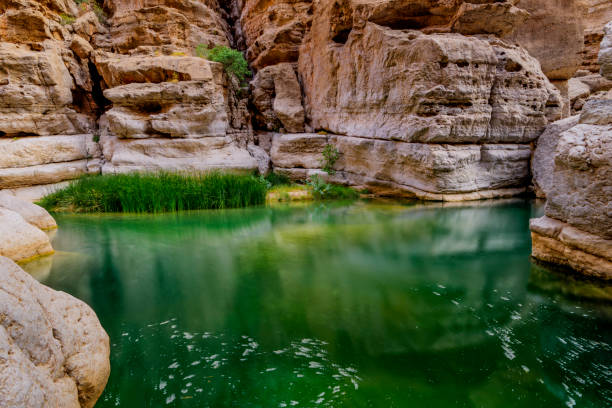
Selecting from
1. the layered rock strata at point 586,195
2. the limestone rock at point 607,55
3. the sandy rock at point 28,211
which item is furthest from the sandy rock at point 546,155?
the sandy rock at point 28,211

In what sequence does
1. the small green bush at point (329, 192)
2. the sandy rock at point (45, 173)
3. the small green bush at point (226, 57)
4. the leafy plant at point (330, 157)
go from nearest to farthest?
the sandy rock at point (45, 173), the small green bush at point (329, 192), the leafy plant at point (330, 157), the small green bush at point (226, 57)

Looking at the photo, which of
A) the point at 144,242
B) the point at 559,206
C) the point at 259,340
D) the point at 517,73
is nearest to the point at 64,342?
the point at 259,340

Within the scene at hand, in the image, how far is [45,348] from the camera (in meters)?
1.66

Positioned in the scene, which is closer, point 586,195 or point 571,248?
point 586,195

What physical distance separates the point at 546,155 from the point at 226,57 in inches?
383

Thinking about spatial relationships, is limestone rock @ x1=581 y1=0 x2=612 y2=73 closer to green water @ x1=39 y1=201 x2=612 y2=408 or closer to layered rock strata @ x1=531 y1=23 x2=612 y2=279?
green water @ x1=39 y1=201 x2=612 y2=408

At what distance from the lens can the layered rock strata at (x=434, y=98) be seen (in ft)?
27.2

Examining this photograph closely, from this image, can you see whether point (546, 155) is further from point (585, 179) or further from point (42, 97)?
point (42, 97)

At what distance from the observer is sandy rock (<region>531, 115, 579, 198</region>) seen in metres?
8.63

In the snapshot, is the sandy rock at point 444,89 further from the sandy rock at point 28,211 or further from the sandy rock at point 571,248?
the sandy rock at point 28,211

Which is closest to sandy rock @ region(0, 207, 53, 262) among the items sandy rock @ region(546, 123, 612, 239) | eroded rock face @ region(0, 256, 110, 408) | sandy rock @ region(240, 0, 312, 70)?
eroded rock face @ region(0, 256, 110, 408)

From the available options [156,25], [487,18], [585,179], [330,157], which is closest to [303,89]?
[330,157]

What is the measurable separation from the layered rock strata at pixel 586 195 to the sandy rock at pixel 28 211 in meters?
7.95

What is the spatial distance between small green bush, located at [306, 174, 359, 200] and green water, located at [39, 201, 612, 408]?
3.80m
